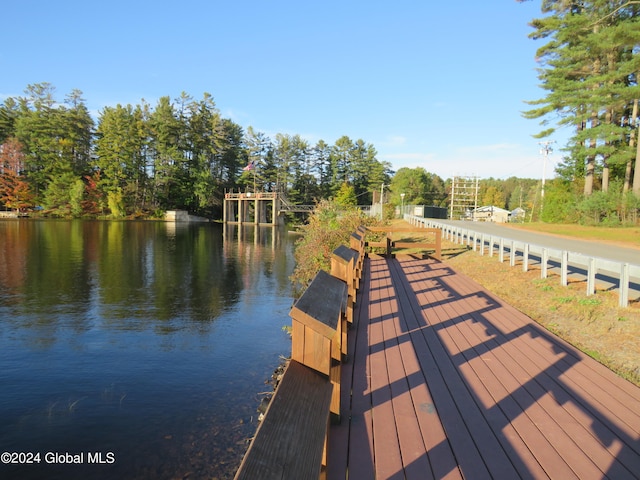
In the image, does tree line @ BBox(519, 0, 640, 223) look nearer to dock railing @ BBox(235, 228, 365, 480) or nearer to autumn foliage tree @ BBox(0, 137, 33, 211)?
dock railing @ BBox(235, 228, 365, 480)

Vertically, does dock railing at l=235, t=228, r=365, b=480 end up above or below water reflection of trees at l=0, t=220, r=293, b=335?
above

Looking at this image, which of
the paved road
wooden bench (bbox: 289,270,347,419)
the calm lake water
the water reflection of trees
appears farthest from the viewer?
the paved road

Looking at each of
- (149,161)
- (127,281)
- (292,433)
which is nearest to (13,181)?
(149,161)

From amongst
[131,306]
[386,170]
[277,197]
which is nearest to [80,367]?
[131,306]

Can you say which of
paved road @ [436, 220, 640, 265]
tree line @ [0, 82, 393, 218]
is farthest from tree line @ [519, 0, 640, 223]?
tree line @ [0, 82, 393, 218]

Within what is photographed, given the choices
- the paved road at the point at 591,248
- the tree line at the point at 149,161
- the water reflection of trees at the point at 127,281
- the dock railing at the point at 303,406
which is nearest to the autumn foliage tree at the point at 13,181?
the tree line at the point at 149,161

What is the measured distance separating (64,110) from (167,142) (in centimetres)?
1283

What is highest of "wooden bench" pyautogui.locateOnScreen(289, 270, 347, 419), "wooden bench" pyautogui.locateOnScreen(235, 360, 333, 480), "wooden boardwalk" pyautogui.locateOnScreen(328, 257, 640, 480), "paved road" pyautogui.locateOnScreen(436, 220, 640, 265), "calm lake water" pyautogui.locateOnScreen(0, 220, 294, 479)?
"wooden bench" pyautogui.locateOnScreen(289, 270, 347, 419)

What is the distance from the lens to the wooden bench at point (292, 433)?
1.33 meters

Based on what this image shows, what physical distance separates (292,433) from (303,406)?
0.89 ft

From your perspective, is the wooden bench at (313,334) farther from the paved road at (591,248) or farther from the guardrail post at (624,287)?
the paved road at (591,248)

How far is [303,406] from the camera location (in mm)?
1869

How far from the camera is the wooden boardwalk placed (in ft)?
8.59

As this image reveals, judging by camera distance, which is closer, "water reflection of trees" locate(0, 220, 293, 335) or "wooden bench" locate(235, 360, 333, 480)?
"wooden bench" locate(235, 360, 333, 480)
